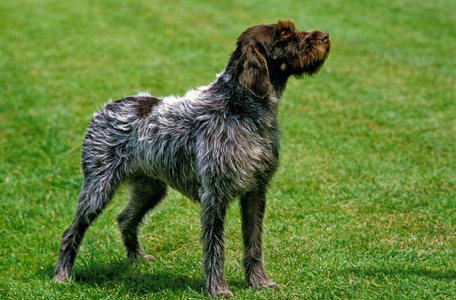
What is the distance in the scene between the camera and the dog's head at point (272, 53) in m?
4.46

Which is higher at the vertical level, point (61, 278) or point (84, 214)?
point (84, 214)

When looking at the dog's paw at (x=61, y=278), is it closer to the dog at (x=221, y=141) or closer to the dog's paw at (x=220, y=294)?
the dog at (x=221, y=141)

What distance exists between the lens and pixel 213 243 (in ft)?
15.2

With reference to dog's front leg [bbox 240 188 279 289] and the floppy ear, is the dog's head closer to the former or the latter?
the floppy ear

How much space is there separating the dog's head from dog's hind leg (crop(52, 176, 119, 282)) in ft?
5.39

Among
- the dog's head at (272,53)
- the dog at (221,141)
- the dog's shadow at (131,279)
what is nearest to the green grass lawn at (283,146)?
the dog's shadow at (131,279)

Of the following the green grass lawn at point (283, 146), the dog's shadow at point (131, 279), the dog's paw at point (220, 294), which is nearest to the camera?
the dog's paw at point (220, 294)

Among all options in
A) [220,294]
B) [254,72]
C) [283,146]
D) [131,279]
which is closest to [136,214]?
[131,279]

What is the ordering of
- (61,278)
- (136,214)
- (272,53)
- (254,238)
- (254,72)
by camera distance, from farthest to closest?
(136,214) < (61,278) < (254,238) < (272,53) < (254,72)

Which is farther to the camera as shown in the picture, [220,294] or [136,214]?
[136,214]

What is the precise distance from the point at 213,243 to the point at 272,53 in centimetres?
163

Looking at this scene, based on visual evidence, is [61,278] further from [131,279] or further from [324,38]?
[324,38]

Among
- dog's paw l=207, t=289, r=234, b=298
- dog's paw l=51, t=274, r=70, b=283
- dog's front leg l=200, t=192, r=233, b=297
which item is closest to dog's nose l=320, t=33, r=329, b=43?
dog's front leg l=200, t=192, r=233, b=297

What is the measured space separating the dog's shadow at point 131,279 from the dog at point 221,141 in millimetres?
237
